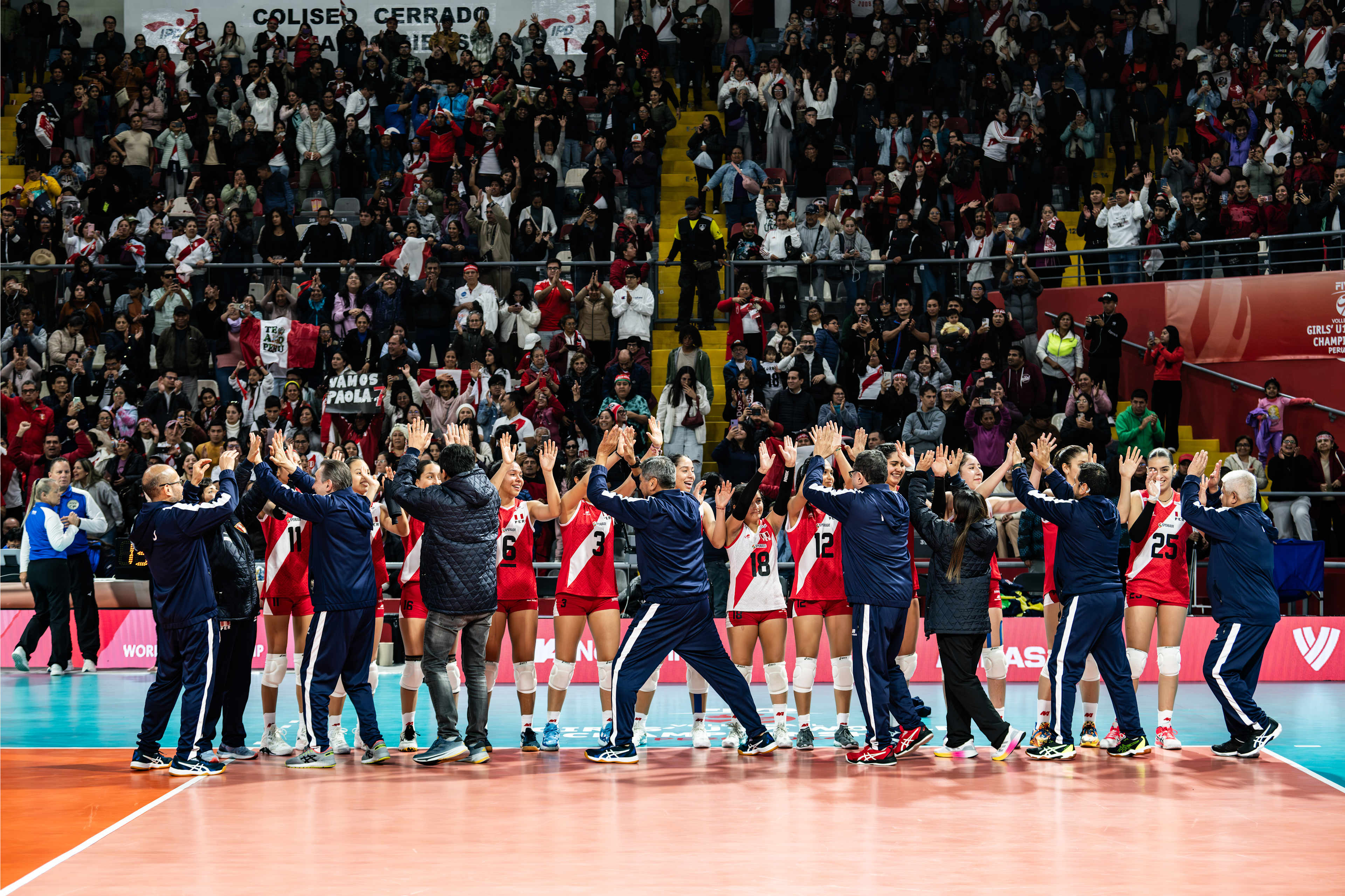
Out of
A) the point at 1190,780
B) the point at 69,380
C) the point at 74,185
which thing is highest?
the point at 74,185

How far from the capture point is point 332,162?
2258 centimetres

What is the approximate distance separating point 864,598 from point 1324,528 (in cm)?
914

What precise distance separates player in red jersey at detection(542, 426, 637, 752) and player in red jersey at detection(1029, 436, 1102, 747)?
323cm

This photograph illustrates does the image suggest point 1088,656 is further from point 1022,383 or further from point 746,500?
point 1022,383

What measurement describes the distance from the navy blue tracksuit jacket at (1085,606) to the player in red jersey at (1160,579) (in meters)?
0.43

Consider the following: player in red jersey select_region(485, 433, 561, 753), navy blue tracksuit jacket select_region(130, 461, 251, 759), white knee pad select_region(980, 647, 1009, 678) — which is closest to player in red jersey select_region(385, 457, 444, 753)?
player in red jersey select_region(485, 433, 561, 753)

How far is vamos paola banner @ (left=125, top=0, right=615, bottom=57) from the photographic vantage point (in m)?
25.3

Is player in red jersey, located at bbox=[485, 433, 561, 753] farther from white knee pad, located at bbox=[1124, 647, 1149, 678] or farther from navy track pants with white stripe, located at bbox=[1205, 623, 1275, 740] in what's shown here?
navy track pants with white stripe, located at bbox=[1205, 623, 1275, 740]

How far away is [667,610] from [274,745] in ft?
10.7

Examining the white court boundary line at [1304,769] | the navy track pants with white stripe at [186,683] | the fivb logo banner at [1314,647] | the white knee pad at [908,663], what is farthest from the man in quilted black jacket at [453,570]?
the fivb logo banner at [1314,647]

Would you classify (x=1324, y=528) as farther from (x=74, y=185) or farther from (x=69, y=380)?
(x=74, y=185)

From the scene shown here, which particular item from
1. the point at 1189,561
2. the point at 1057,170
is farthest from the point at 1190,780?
the point at 1057,170

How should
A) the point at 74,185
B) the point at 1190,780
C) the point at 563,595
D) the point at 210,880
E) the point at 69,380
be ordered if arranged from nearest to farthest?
the point at 210,880 < the point at 1190,780 < the point at 563,595 < the point at 69,380 < the point at 74,185

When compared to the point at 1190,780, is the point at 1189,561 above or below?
above
